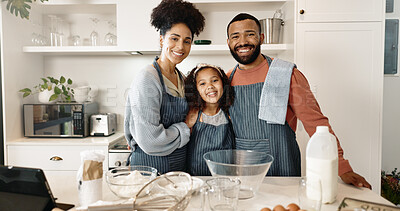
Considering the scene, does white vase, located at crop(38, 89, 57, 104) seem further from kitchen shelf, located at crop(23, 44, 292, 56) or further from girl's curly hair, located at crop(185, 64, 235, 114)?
girl's curly hair, located at crop(185, 64, 235, 114)

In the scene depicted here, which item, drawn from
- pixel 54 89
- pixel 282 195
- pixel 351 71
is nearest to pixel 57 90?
pixel 54 89

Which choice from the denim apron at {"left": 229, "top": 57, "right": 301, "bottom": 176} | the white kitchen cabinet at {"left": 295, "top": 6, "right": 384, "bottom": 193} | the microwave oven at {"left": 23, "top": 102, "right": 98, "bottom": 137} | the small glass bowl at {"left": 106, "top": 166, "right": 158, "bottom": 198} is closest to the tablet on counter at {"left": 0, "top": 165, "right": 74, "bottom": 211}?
the small glass bowl at {"left": 106, "top": 166, "right": 158, "bottom": 198}

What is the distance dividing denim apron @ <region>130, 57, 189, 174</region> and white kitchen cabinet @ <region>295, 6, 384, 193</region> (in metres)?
0.62

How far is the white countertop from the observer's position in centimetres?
89

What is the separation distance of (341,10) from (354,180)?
32.3 inches

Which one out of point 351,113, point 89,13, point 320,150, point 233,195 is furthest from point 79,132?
point 351,113

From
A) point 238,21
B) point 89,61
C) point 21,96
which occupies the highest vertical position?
point 238,21

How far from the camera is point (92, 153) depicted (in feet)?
1.95

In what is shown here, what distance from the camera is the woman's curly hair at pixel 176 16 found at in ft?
2.68

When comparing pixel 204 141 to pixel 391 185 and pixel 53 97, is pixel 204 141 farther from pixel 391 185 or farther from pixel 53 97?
pixel 391 185

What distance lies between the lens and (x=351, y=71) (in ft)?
4.14

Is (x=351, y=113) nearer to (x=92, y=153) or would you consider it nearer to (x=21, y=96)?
(x=92, y=153)

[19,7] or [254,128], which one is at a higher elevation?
[19,7]

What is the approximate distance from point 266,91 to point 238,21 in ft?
0.73
